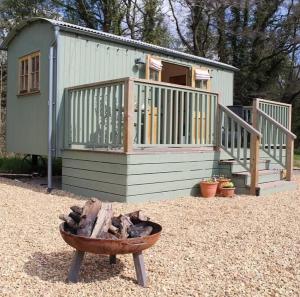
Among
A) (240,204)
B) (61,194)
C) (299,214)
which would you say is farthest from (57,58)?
(299,214)

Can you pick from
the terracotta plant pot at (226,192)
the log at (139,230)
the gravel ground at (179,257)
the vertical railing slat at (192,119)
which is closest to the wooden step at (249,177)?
the terracotta plant pot at (226,192)

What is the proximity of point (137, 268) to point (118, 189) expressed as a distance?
9.93ft

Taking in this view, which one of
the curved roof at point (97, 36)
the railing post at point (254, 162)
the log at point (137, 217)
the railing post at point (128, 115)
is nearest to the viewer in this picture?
the log at point (137, 217)

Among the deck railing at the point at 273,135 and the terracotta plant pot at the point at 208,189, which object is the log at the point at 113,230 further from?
the deck railing at the point at 273,135

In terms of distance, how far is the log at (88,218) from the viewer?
300 centimetres

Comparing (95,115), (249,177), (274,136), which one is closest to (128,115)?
(95,115)

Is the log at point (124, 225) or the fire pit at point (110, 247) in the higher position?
the log at point (124, 225)

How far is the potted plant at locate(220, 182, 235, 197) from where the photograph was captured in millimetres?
6797

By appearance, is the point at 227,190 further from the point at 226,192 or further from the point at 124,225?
→ the point at 124,225

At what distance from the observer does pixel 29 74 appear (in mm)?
8430

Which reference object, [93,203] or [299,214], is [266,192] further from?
[93,203]

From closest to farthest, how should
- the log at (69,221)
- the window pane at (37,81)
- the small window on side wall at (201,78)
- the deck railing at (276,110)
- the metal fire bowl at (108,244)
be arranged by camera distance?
the metal fire bowl at (108,244) < the log at (69,221) < the window pane at (37,81) < the deck railing at (276,110) < the small window on side wall at (201,78)

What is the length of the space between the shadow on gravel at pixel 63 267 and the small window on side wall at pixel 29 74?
5.00m

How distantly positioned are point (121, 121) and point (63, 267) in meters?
3.08
